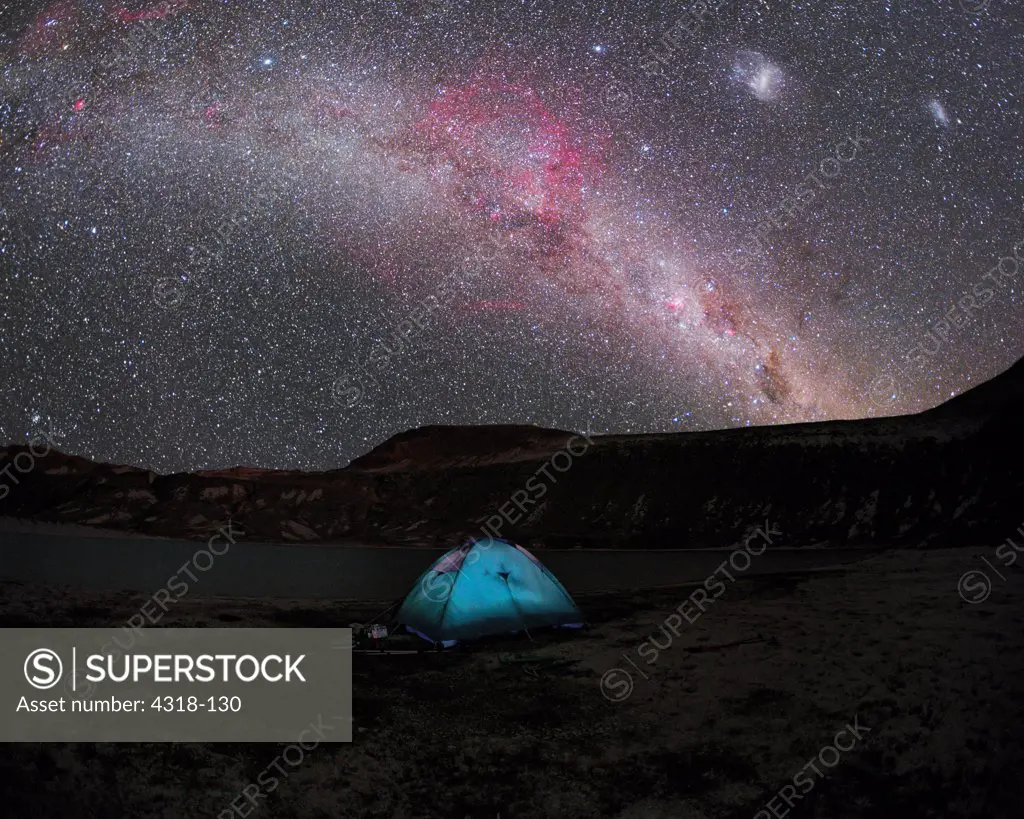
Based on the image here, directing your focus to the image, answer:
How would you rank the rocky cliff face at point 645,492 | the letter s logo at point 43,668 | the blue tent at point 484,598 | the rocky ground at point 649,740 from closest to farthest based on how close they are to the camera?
the rocky ground at point 649,740, the letter s logo at point 43,668, the blue tent at point 484,598, the rocky cliff face at point 645,492

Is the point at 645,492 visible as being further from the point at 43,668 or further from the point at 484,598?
the point at 43,668

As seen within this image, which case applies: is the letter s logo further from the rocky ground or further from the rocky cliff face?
the rocky cliff face

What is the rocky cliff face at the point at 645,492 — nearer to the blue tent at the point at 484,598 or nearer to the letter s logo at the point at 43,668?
the blue tent at the point at 484,598

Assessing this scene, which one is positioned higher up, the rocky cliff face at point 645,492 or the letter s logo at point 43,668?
the rocky cliff face at point 645,492

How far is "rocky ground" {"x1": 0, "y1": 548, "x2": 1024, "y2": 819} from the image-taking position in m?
5.21

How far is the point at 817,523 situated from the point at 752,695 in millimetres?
27212

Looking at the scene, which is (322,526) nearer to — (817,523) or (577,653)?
(817,523)

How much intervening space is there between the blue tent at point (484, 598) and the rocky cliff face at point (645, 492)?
20646mm

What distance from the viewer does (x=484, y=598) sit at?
10453 mm

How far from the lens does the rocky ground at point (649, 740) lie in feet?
17.1

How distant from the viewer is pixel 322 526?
38500mm

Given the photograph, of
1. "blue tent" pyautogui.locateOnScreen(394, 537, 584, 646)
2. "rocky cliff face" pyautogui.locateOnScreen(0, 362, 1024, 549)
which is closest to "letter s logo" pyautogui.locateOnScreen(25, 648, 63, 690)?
"blue tent" pyautogui.locateOnScreen(394, 537, 584, 646)

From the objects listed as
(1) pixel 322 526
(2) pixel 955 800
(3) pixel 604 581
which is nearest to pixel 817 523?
(3) pixel 604 581

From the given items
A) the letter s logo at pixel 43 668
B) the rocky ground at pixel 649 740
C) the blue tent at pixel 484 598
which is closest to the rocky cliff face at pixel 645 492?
the blue tent at pixel 484 598
